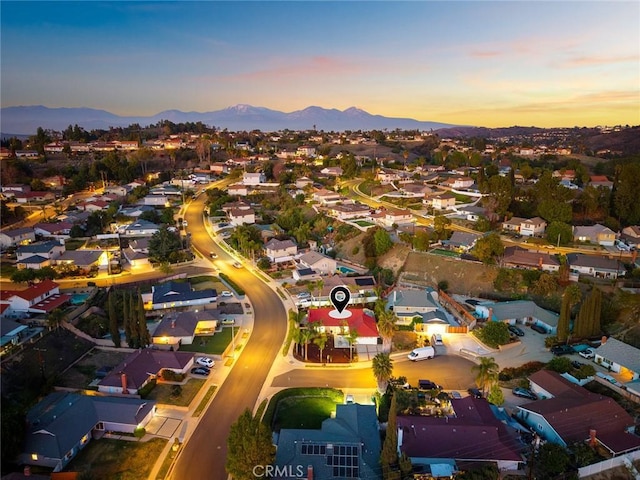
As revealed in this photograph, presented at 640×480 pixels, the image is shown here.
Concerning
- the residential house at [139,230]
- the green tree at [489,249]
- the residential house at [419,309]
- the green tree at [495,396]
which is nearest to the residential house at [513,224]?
the green tree at [489,249]

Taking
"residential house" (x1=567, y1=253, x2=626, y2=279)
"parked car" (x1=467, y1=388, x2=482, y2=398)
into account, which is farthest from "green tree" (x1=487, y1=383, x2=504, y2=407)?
"residential house" (x1=567, y1=253, x2=626, y2=279)

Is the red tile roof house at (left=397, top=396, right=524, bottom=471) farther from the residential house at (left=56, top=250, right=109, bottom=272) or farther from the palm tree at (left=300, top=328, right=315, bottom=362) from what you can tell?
the residential house at (left=56, top=250, right=109, bottom=272)

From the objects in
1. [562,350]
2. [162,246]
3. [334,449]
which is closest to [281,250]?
[162,246]

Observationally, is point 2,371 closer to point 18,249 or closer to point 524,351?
point 18,249

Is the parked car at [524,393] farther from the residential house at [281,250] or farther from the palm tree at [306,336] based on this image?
the residential house at [281,250]

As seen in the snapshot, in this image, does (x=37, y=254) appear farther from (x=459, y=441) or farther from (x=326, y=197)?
(x=459, y=441)

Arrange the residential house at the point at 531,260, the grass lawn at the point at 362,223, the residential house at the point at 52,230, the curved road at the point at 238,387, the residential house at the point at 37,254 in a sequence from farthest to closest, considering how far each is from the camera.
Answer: the grass lawn at the point at 362,223 < the residential house at the point at 52,230 < the residential house at the point at 37,254 < the residential house at the point at 531,260 < the curved road at the point at 238,387

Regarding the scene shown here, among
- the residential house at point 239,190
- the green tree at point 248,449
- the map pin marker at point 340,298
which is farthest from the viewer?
the residential house at point 239,190
